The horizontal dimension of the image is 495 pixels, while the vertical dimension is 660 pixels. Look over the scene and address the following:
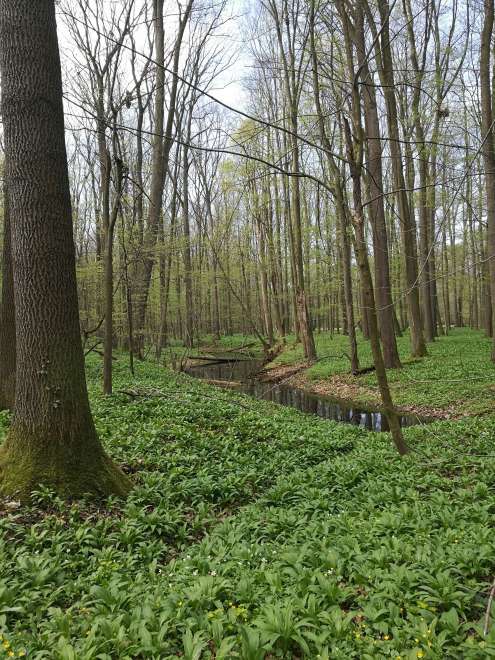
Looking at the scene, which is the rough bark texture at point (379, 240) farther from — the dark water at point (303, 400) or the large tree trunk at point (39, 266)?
the large tree trunk at point (39, 266)

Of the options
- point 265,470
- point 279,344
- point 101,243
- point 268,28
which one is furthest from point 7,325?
point 279,344

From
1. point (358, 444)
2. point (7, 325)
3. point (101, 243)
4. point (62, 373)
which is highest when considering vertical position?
point (101, 243)

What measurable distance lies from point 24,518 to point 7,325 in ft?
15.3

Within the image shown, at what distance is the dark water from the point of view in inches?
428

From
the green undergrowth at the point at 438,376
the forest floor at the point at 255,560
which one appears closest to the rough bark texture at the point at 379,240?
the green undergrowth at the point at 438,376

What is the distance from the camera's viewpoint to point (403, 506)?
4.34m

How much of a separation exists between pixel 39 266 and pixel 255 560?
338cm

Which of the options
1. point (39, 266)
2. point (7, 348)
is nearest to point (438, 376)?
point (7, 348)

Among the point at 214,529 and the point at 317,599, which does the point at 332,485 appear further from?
the point at 317,599

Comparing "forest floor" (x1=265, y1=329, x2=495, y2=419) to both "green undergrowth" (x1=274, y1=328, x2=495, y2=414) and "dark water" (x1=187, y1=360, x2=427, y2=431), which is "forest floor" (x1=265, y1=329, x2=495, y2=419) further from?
"dark water" (x1=187, y1=360, x2=427, y2=431)

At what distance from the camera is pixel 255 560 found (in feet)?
11.6

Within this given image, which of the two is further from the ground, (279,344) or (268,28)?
(268,28)

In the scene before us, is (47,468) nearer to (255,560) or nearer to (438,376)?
(255,560)

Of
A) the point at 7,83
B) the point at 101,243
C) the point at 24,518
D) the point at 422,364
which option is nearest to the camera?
the point at 24,518
